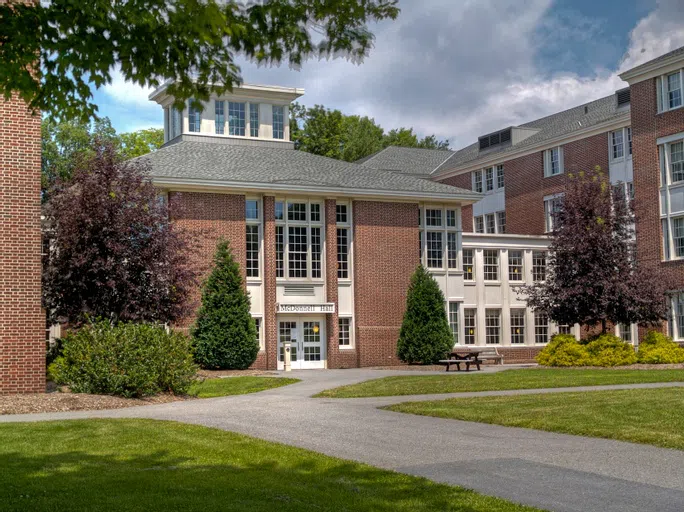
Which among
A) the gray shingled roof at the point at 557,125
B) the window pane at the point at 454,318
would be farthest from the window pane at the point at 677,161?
the window pane at the point at 454,318

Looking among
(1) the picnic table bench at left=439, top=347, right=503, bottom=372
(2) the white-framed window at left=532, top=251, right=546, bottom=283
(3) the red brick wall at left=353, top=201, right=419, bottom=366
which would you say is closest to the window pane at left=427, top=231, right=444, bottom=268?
(3) the red brick wall at left=353, top=201, right=419, bottom=366

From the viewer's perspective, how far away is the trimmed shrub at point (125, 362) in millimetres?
19328

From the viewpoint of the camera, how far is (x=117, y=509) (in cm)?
767

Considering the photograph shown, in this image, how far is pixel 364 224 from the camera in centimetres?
3638

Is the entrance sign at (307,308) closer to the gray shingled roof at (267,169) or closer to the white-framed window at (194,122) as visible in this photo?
the gray shingled roof at (267,169)

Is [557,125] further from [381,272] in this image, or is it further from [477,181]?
[381,272]

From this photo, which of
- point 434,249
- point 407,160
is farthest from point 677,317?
point 407,160

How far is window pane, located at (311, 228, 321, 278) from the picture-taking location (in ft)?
117

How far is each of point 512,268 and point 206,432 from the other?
29475 millimetres

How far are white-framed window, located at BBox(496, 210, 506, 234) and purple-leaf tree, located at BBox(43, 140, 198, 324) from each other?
91.6 feet

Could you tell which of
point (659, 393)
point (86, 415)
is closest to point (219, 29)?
point (86, 415)

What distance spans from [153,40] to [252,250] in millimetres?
27639

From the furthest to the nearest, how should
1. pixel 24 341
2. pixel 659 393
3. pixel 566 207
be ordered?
pixel 566 207
pixel 24 341
pixel 659 393

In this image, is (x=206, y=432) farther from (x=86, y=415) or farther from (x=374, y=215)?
(x=374, y=215)
